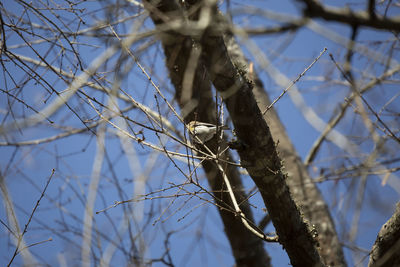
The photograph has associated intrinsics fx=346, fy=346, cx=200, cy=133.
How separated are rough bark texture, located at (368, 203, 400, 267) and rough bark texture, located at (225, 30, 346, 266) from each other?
2.29 m

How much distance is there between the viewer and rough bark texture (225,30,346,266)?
174 inches

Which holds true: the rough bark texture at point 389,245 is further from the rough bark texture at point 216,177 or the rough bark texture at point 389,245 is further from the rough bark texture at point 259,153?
the rough bark texture at point 216,177

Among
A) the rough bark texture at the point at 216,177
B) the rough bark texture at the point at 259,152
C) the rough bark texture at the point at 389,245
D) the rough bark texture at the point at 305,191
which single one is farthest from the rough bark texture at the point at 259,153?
the rough bark texture at the point at 305,191

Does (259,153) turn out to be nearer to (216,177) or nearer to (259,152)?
(259,152)

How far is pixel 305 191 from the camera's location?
4.98 metres

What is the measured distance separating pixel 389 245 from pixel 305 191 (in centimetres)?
297

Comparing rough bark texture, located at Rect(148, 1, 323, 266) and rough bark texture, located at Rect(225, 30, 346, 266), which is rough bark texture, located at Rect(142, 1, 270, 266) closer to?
rough bark texture, located at Rect(225, 30, 346, 266)

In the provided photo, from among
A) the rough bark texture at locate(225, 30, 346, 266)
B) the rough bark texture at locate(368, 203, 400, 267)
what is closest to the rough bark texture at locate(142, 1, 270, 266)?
the rough bark texture at locate(225, 30, 346, 266)

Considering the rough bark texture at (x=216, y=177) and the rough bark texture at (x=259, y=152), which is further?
the rough bark texture at (x=216, y=177)

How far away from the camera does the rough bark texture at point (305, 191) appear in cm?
443

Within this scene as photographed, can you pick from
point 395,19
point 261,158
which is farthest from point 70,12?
point 395,19

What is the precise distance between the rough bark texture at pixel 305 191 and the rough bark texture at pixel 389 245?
2.29m

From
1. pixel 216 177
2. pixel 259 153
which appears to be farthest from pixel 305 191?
pixel 259 153

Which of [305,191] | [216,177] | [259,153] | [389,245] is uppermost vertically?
[305,191]
